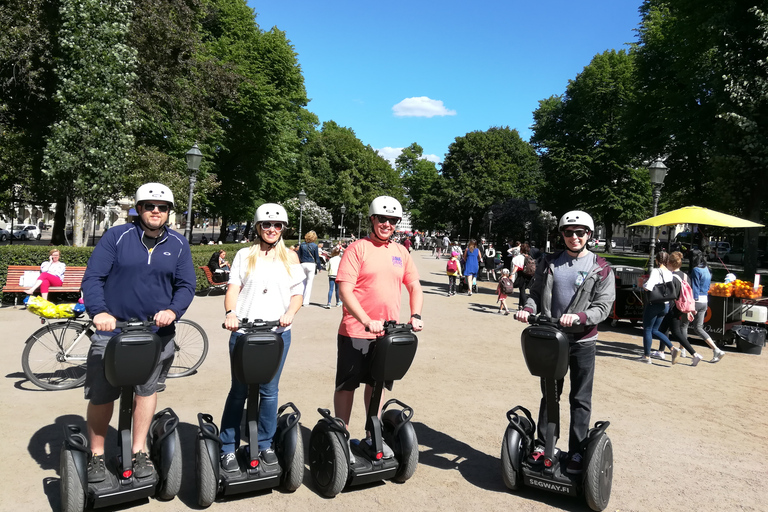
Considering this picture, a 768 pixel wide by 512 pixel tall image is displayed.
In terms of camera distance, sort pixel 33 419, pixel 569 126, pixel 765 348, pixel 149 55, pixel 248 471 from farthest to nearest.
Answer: pixel 569 126
pixel 149 55
pixel 765 348
pixel 33 419
pixel 248 471

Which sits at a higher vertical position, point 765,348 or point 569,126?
point 569,126

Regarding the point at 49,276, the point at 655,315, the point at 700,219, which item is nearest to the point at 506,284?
the point at 700,219

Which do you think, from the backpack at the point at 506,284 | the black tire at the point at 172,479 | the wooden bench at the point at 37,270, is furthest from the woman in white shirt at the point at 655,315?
the wooden bench at the point at 37,270

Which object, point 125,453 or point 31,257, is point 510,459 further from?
point 31,257

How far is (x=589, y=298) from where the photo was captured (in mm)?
3912

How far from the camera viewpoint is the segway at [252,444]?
138 inches

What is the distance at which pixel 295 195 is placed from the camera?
1671 inches

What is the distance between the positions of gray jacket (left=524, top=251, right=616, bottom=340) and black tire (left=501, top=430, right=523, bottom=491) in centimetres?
81

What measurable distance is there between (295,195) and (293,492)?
39.5m

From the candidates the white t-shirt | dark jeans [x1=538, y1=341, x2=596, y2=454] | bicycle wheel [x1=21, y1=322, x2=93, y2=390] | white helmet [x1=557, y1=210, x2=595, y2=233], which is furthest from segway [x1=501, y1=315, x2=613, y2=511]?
bicycle wheel [x1=21, y1=322, x2=93, y2=390]

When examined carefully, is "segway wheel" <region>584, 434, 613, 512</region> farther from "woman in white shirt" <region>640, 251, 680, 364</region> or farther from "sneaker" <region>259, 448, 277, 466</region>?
"woman in white shirt" <region>640, 251, 680, 364</region>

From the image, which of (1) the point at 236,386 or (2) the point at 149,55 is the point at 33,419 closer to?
(1) the point at 236,386

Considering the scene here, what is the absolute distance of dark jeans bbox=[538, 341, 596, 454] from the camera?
3912 millimetres

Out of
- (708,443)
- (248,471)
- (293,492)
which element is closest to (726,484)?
(708,443)
